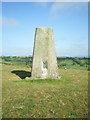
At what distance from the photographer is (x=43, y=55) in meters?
19.4

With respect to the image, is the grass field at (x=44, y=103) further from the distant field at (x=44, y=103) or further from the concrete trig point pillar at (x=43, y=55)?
the concrete trig point pillar at (x=43, y=55)

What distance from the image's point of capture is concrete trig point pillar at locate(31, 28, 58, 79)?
19.4 m

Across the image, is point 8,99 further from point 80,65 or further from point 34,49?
point 80,65

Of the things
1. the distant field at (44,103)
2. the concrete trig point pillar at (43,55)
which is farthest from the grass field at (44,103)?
the concrete trig point pillar at (43,55)

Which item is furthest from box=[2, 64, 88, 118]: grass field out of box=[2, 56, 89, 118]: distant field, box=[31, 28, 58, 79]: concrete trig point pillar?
box=[31, 28, 58, 79]: concrete trig point pillar

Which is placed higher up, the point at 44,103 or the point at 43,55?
the point at 43,55

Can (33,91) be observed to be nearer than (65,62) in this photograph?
Yes

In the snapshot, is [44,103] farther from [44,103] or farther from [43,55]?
A: [43,55]

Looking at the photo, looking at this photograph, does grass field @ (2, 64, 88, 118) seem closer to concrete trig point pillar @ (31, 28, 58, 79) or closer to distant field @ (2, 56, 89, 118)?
distant field @ (2, 56, 89, 118)

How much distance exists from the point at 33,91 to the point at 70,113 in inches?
214

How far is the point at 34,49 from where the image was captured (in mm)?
19453

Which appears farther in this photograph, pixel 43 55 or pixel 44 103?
pixel 43 55

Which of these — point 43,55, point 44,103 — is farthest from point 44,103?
point 43,55

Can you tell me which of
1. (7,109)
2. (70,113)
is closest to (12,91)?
(7,109)
